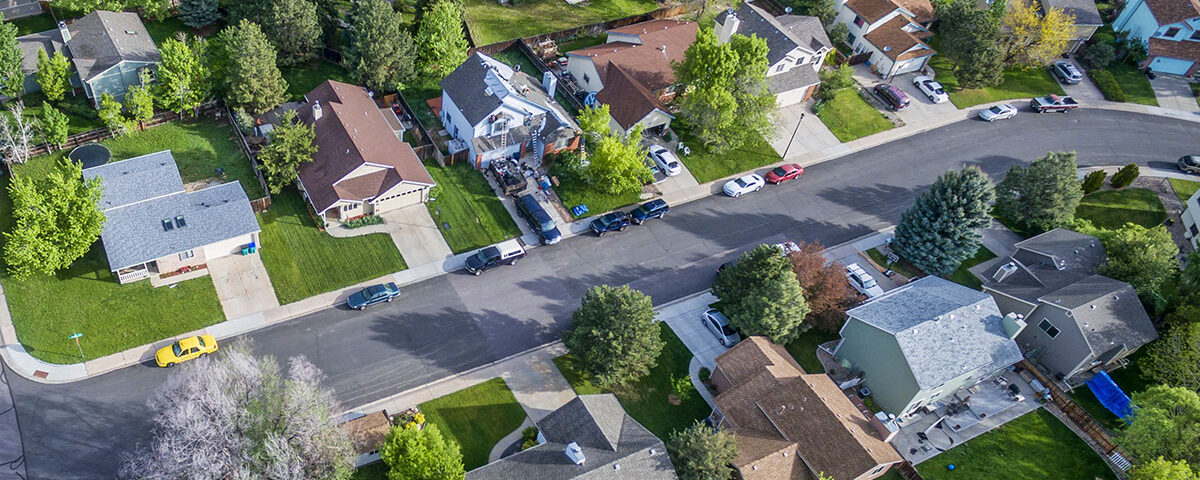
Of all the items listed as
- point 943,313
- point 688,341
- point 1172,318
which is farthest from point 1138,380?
point 688,341

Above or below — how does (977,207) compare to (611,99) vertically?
above

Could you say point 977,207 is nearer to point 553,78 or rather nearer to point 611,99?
point 611,99

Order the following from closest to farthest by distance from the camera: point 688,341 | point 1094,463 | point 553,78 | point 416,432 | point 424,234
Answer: point 416,432 < point 1094,463 < point 688,341 < point 424,234 < point 553,78

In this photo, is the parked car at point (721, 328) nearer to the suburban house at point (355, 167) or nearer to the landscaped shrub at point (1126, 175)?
the suburban house at point (355, 167)

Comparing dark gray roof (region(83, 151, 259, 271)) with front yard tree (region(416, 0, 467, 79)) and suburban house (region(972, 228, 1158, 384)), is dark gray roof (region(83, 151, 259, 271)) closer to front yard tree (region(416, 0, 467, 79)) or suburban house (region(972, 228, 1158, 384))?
front yard tree (region(416, 0, 467, 79))

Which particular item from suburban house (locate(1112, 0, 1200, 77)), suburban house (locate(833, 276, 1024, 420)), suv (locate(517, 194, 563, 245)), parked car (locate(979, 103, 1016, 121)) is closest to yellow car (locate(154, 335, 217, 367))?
suv (locate(517, 194, 563, 245))

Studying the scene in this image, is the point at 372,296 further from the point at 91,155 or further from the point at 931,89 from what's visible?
the point at 931,89
